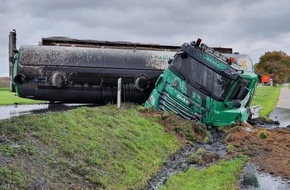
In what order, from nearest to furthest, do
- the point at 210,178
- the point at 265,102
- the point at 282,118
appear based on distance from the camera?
1. the point at 210,178
2. the point at 282,118
3. the point at 265,102

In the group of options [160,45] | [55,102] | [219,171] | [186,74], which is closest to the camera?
[219,171]

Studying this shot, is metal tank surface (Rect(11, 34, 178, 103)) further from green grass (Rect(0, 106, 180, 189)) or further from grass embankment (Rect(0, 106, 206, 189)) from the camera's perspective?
green grass (Rect(0, 106, 180, 189))

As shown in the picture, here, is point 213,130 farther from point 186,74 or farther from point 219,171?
point 219,171

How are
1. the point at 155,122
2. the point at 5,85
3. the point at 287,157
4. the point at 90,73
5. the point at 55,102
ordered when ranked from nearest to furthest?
the point at 287,157 < the point at 155,122 < the point at 90,73 < the point at 55,102 < the point at 5,85

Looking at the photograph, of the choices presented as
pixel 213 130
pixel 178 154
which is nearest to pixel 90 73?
pixel 213 130

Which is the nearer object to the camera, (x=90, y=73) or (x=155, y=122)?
(x=155, y=122)

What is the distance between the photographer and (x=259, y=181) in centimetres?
943

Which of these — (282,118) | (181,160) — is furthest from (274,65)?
(181,160)

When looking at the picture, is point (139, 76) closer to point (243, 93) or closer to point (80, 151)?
point (243, 93)

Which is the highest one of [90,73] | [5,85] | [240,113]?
[90,73]

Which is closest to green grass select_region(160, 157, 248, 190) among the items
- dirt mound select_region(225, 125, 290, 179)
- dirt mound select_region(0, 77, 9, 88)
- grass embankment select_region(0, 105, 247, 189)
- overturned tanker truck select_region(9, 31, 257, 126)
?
grass embankment select_region(0, 105, 247, 189)

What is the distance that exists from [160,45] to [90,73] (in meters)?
4.26

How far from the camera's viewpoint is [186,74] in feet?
51.4

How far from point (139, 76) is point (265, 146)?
6.39m
